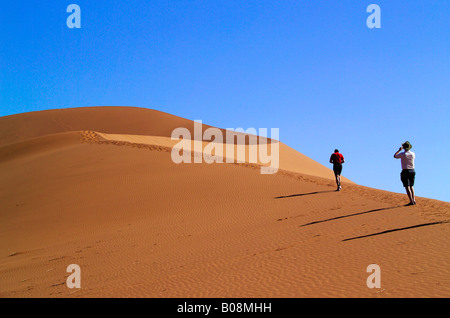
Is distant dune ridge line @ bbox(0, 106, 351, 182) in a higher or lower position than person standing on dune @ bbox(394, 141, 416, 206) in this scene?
higher

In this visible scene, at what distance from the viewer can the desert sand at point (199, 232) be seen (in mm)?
7348

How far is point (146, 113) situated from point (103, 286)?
5137 cm

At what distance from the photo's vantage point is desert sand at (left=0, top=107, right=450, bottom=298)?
7.35 metres

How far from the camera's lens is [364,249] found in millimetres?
8461

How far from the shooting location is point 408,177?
1156 centimetres

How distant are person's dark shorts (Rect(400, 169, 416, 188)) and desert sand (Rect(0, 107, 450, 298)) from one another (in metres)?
0.86

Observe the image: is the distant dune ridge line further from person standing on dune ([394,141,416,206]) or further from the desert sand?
person standing on dune ([394,141,416,206])

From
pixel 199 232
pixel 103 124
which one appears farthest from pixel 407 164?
pixel 103 124

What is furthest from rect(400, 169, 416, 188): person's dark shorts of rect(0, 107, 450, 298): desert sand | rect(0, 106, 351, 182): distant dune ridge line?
rect(0, 106, 351, 182): distant dune ridge line

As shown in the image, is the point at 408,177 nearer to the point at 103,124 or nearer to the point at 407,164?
the point at 407,164

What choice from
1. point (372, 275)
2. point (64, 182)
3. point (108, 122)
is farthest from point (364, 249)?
point (108, 122)

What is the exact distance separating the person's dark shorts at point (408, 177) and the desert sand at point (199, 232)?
857 mm

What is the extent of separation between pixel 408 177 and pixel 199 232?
646 cm

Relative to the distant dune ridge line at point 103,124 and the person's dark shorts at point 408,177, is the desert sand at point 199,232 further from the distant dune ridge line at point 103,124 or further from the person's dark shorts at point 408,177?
the distant dune ridge line at point 103,124
